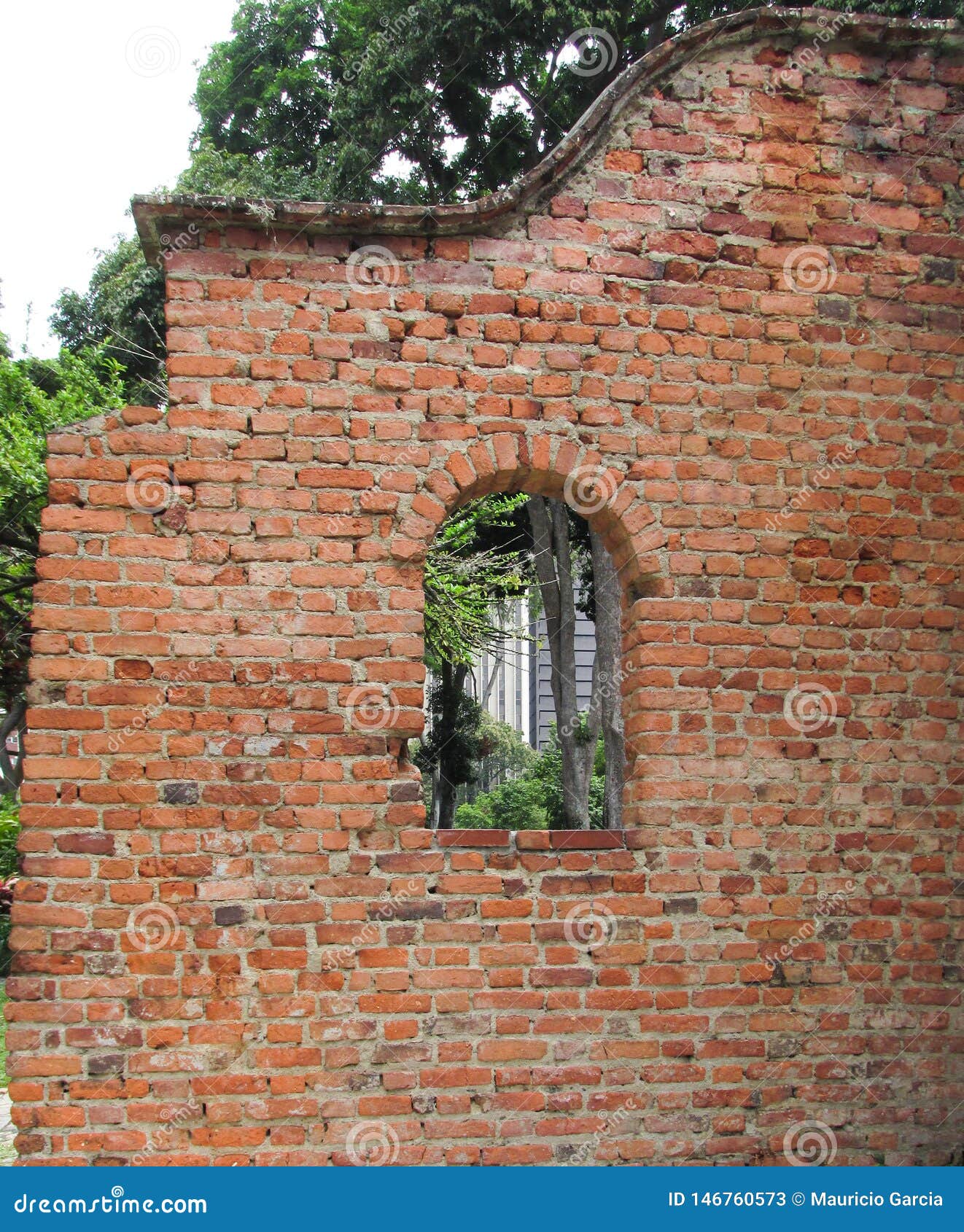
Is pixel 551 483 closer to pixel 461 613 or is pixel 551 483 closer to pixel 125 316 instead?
pixel 461 613

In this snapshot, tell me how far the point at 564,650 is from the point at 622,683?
998 centimetres

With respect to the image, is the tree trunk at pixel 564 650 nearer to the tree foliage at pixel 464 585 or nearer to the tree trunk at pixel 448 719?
the tree foliage at pixel 464 585

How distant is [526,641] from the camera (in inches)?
596

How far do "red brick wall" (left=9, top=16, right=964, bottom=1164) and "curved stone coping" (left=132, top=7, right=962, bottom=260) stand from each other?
0.10ft

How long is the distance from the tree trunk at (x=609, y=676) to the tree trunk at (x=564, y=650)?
52 centimetres

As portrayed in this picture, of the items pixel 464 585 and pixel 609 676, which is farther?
pixel 464 585

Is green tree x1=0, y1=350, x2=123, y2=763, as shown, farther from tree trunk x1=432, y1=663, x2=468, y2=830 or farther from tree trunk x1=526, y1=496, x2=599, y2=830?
tree trunk x1=432, y1=663, x2=468, y2=830

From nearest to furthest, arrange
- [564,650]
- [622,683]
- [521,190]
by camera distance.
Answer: [521,190] → [622,683] → [564,650]

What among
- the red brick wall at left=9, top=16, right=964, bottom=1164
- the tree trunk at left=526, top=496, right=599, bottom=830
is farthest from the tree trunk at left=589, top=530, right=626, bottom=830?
the red brick wall at left=9, top=16, right=964, bottom=1164

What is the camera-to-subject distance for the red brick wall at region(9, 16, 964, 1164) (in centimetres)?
361

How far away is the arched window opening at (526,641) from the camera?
12.1 metres

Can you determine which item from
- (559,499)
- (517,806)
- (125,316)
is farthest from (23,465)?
(517,806)

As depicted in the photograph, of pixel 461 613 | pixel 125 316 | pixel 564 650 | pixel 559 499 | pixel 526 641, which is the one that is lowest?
pixel 559 499

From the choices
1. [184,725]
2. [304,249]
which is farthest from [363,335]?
[184,725]
